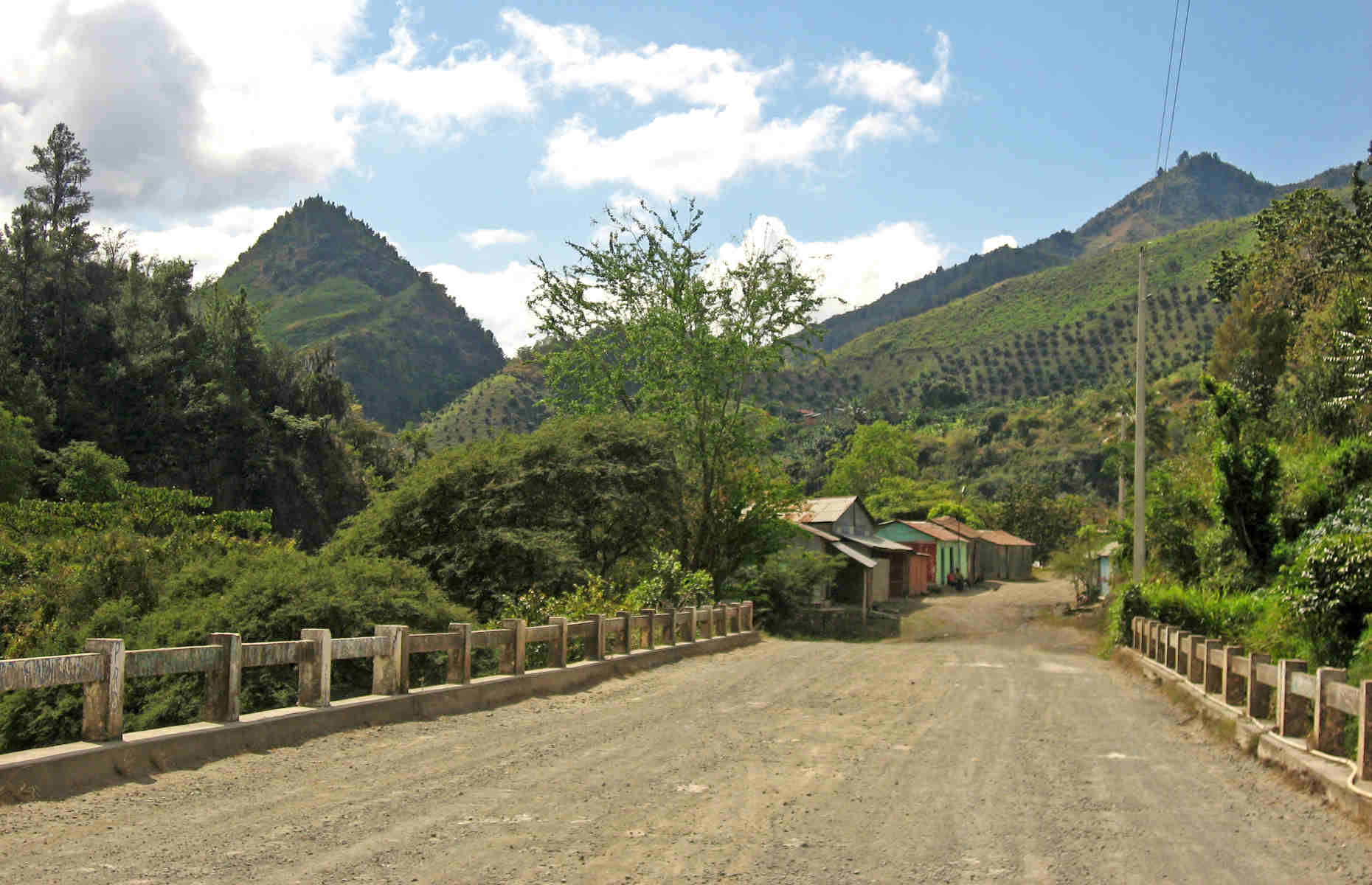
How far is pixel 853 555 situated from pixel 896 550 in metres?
13.4

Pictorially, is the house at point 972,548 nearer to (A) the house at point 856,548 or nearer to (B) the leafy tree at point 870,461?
(A) the house at point 856,548

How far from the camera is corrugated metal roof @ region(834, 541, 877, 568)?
5644 centimetres

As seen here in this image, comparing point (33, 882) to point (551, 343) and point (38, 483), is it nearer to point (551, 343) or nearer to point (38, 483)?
point (551, 343)

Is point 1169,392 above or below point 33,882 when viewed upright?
above

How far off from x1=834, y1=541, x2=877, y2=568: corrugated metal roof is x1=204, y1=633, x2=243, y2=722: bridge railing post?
157 ft

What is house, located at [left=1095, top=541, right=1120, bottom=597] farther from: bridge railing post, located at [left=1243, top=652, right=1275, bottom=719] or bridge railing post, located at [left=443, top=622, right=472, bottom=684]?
bridge railing post, located at [left=443, top=622, right=472, bottom=684]

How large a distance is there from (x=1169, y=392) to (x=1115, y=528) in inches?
3333

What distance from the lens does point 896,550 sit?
6950 centimetres

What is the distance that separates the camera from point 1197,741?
43.7ft

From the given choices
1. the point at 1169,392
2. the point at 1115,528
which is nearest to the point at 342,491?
the point at 1115,528

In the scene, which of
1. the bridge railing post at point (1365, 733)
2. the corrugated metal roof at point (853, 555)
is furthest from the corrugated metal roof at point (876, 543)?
the bridge railing post at point (1365, 733)

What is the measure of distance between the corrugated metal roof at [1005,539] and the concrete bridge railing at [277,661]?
261 feet

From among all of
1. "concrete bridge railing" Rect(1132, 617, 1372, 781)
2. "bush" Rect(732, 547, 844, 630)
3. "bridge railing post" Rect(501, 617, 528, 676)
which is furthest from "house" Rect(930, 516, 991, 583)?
"bridge railing post" Rect(501, 617, 528, 676)

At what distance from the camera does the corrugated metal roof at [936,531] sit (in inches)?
3321
